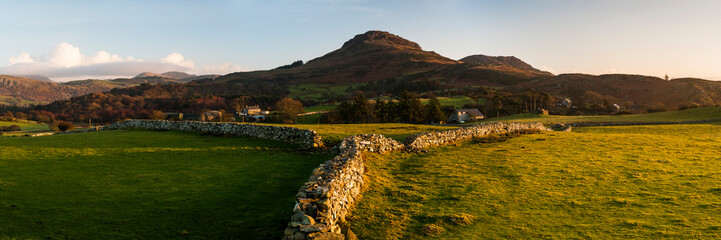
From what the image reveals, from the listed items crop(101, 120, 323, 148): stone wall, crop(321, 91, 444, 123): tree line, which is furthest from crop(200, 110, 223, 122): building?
crop(101, 120, 323, 148): stone wall

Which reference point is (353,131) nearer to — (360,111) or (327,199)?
(327,199)

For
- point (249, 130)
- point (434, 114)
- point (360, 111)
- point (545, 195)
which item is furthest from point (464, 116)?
point (545, 195)

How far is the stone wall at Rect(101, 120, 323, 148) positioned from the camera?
23.6 m

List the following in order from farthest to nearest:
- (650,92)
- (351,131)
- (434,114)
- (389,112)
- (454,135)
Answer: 1. (650,92)
2. (434,114)
3. (389,112)
4. (351,131)
5. (454,135)

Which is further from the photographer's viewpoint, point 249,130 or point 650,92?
point 650,92

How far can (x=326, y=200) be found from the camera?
917cm

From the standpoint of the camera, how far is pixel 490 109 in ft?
363

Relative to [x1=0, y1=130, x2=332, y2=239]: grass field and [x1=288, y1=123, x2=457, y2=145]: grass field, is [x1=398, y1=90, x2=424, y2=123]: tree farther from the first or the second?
[x1=0, y1=130, x2=332, y2=239]: grass field

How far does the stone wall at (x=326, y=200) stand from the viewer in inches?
317

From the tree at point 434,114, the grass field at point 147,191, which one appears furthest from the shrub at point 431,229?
the tree at point 434,114

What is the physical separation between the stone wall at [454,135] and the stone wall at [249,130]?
21.1 ft

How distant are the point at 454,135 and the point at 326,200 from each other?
20.5 meters

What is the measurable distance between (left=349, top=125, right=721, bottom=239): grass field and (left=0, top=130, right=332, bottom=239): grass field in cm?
353

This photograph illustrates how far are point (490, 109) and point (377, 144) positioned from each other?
97.7 metres
